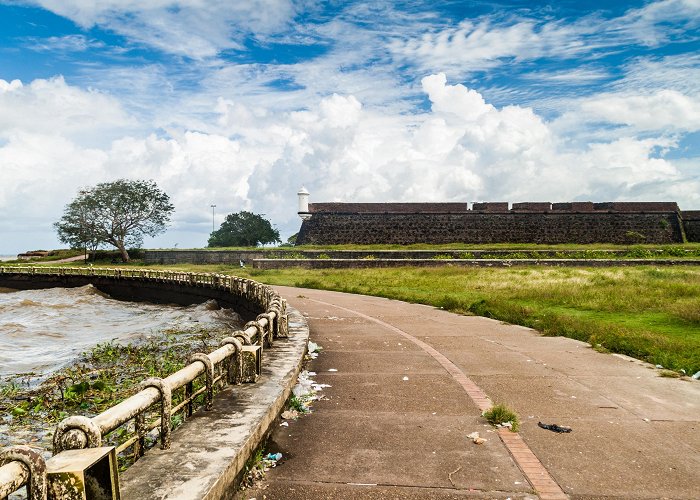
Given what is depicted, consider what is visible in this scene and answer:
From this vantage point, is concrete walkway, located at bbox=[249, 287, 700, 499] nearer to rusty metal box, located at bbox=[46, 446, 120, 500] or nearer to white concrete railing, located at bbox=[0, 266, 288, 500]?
white concrete railing, located at bbox=[0, 266, 288, 500]

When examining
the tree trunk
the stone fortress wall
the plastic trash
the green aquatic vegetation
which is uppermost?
the stone fortress wall

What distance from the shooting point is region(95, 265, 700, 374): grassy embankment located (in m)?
9.28

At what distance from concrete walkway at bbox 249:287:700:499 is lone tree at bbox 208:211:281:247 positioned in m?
53.4

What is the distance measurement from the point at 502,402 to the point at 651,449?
5.56 ft

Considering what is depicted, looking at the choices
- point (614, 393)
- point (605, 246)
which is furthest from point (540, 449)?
point (605, 246)

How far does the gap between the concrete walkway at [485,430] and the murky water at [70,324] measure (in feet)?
26.0

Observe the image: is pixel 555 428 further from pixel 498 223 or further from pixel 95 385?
pixel 498 223

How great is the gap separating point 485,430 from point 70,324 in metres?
19.9

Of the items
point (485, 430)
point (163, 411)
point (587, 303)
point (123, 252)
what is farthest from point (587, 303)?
point (123, 252)

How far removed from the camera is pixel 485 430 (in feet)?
16.5

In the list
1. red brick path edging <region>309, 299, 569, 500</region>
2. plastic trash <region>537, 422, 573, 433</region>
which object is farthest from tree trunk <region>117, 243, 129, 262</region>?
plastic trash <region>537, 422, 573, 433</region>

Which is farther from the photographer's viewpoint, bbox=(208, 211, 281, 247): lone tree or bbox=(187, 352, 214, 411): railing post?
bbox=(208, 211, 281, 247): lone tree

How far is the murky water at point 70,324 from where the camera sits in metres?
13.0

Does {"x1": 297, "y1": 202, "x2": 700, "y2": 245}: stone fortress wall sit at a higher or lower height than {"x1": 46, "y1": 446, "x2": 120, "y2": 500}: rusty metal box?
higher
